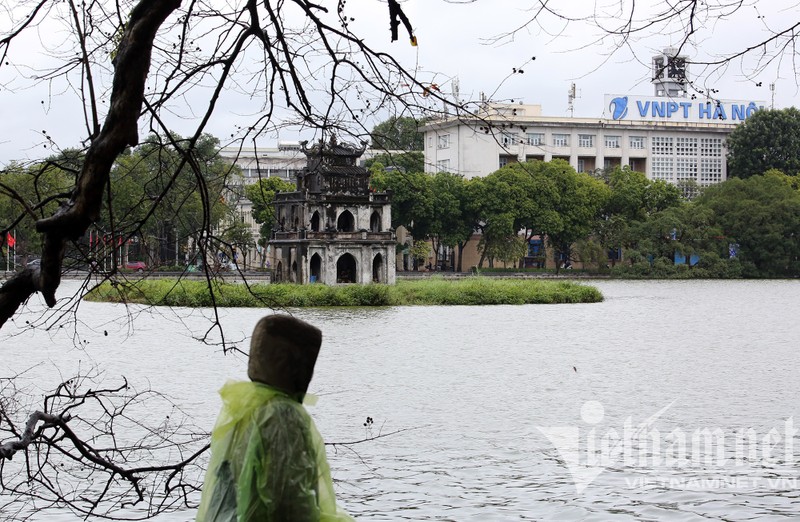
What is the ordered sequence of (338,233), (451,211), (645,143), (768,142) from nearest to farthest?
(338,233)
(451,211)
(768,142)
(645,143)

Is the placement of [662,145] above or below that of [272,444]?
above

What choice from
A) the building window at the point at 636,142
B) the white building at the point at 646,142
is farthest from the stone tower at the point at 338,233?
the building window at the point at 636,142

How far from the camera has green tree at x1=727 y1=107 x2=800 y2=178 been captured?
276 ft

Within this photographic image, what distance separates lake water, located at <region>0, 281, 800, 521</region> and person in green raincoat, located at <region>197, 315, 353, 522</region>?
2432 mm

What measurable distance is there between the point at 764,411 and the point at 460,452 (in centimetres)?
634

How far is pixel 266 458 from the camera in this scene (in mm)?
3168

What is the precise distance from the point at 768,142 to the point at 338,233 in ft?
151

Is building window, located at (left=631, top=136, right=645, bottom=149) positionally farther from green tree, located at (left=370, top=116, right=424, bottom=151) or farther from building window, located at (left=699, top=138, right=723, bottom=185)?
green tree, located at (left=370, top=116, right=424, bottom=151)

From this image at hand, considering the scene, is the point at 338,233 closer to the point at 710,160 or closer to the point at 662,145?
the point at 662,145

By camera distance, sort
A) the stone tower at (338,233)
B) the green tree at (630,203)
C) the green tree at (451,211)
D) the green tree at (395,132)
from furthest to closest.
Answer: the green tree at (630,203) < the green tree at (451,211) < the stone tower at (338,233) < the green tree at (395,132)

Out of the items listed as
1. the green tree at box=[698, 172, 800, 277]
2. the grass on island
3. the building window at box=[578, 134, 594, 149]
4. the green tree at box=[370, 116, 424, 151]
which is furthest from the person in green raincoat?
the building window at box=[578, 134, 594, 149]

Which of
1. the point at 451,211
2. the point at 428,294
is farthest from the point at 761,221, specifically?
the point at 428,294

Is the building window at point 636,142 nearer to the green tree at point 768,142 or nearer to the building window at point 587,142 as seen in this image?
A: the building window at point 587,142

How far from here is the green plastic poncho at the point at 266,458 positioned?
3160mm
